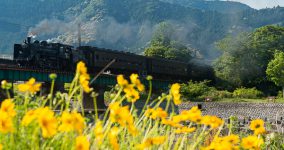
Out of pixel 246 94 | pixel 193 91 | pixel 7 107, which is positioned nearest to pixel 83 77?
pixel 7 107

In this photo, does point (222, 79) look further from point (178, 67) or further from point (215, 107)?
point (215, 107)

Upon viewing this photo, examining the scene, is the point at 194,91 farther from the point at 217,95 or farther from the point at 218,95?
the point at 218,95

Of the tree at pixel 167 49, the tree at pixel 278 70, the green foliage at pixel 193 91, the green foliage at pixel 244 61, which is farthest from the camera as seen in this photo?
the tree at pixel 167 49

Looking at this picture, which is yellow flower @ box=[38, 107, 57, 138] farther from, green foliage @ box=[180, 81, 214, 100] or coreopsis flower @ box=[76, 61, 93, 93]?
green foliage @ box=[180, 81, 214, 100]

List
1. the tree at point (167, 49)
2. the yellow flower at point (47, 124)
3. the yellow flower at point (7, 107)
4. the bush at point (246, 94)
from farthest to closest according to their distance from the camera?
the tree at point (167, 49), the bush at point (246, 94), the yellow flower at point (7, 107), the yellow flower at point (47, 124)

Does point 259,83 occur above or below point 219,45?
below

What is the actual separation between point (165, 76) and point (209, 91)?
7.24m

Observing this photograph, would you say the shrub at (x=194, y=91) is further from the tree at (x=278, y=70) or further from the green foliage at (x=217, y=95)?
the tree at (x=278, y=70)

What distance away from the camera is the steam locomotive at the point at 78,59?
33719 millimetres

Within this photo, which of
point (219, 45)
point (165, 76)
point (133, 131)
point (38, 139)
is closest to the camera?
point (133, 131)

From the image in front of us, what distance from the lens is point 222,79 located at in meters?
61.9

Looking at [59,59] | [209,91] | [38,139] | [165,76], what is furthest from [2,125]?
[209,91]

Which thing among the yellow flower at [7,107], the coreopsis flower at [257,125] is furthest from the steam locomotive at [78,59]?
the yellow flower at [7,107]

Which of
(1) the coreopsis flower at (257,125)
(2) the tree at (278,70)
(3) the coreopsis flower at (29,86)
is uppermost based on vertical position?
(3) the coreopsis flower at (29,86)
